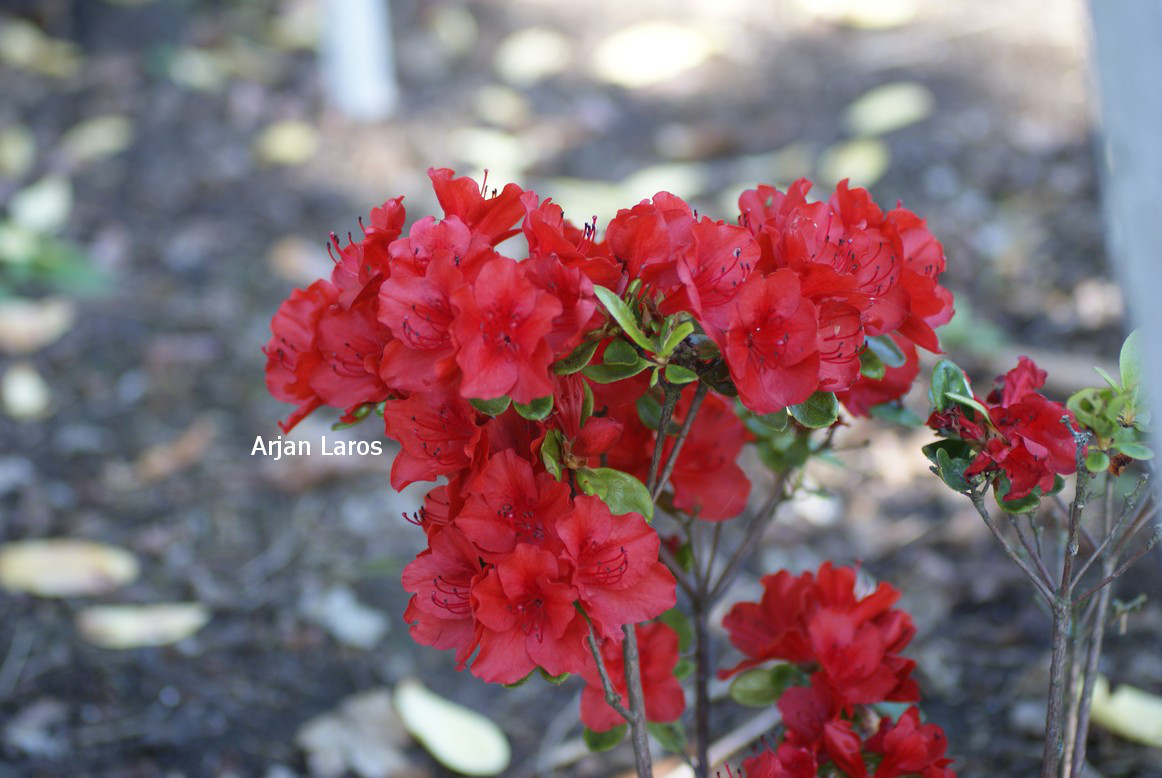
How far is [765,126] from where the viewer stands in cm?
337

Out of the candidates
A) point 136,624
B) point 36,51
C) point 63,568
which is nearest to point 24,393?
point 63,568

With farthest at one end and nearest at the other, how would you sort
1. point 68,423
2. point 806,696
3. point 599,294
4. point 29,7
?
point 29,7, point 68,423, point 806,696, point 599,294

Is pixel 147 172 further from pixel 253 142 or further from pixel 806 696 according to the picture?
pixel 806 696

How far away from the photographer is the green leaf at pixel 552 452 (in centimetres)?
96

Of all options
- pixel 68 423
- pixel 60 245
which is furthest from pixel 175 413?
pixel 60 245

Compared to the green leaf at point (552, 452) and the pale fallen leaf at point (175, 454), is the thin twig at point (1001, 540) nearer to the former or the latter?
the green leaf at point (552, 452)

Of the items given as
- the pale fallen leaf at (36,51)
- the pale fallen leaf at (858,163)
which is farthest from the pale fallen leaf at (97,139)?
the pale fallen leaf at (858,163)

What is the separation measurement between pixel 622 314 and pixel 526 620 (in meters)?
0.27

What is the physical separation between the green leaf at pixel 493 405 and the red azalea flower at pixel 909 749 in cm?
51

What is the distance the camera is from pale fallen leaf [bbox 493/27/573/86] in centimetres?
369

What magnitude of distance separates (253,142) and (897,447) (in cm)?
210

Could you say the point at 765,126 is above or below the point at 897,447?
above

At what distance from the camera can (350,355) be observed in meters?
1.06

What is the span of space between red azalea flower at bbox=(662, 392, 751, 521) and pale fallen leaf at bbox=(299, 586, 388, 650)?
0.98 m
